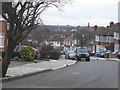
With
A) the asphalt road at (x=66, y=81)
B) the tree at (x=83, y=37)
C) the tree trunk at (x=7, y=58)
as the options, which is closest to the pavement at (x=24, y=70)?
the tree trunk at (x=7, y=58)

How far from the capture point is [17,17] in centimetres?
2505

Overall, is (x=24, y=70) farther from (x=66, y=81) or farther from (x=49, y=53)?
(x=49, y=53)

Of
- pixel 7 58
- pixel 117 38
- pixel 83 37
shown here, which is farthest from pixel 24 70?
pixel 83 37

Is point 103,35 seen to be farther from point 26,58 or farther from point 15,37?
point 15,37

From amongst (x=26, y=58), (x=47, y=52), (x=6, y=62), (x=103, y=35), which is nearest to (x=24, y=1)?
(x=6, y=62)

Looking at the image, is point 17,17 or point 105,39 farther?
point 105,39

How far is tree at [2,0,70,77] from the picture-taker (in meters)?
24.3

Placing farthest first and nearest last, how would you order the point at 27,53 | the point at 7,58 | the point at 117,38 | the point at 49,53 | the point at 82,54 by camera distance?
1. the point at 117,38
2. the point at 82,54
3. the point at 49,53
4. the point at 27,53
5. the point at 7,58

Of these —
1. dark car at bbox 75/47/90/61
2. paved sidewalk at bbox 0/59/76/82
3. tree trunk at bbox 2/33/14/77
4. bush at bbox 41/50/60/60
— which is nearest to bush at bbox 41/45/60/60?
bush at bbox 41/50/60/60

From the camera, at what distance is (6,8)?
23891mm

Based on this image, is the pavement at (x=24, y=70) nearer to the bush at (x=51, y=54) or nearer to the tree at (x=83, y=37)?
the bush at (x=51, y=54)

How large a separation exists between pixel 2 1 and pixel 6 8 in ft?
1.95

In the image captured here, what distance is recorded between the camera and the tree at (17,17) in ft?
79.8

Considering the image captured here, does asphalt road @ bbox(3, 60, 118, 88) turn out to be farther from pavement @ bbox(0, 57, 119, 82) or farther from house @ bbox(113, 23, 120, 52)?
house @ bbox(113, 23, 120, 52)
